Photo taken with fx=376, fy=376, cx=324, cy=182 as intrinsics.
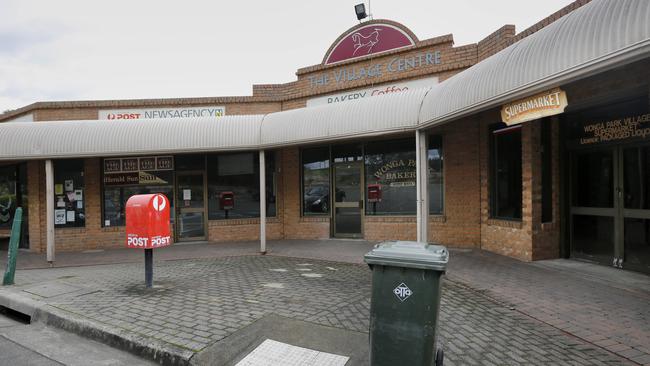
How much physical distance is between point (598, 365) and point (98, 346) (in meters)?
Answer: 4.95

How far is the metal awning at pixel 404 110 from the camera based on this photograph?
3.77m

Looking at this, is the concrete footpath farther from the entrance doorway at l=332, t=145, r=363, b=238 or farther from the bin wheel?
the entrance doorway at l=332, t=145, r=363, b=238

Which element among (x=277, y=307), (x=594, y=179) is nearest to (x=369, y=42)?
(x=594, y=179)

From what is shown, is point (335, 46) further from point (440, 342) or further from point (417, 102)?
point (440, 342)

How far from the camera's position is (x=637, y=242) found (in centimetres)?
600

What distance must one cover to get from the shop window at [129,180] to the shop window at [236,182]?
1164 millimetres

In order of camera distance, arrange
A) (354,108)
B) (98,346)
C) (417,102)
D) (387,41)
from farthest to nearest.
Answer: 1. (387,41)
2. (354,108)
3. (417,102)
4. (98,346)

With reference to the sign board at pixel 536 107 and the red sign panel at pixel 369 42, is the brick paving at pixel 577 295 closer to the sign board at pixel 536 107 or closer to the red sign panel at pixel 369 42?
the sign board at pixel 536 107

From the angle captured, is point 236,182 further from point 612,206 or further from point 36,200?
point 612,206

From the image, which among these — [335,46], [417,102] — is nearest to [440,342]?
[417,102]

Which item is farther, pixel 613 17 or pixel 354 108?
pixel 354 108

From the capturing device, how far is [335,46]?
10766 mm

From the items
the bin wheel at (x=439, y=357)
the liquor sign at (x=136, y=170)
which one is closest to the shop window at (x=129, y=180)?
the liquor sign at (x=136, y=170)

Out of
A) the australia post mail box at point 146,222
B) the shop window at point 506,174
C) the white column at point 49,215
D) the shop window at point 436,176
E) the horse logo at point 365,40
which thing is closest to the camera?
the australia post mail box at point 146,222
